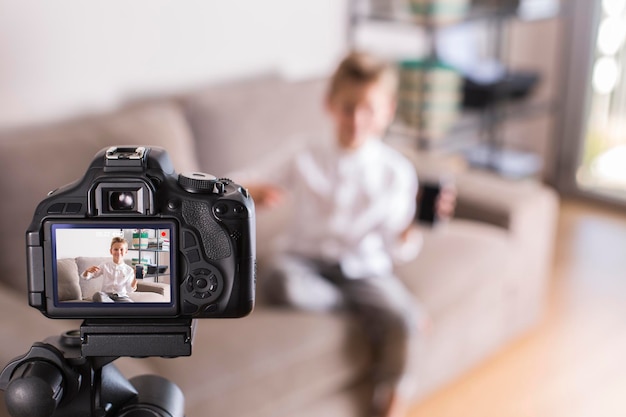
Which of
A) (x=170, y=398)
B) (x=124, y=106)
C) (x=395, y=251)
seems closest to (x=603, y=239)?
(x=395, y=251)

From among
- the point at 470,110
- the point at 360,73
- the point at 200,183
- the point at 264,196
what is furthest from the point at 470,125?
the point at 200,183

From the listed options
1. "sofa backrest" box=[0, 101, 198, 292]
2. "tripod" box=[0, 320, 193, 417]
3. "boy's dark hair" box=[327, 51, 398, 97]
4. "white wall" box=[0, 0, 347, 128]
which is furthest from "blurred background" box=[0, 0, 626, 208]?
"tripod" box=[0, 320, 193, 417]

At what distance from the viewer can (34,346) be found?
2.98ft

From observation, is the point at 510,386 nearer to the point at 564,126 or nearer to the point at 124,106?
the point at 124,106

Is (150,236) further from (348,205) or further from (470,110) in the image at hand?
(470,110)

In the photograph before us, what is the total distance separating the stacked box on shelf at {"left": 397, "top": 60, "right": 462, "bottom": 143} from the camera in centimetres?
298

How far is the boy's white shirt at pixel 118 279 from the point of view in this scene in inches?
33.4

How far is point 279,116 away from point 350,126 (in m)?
0.42

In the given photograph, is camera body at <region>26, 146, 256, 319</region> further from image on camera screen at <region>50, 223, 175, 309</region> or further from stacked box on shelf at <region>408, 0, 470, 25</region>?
stacked box on shelf at <region>408, 0, 470, 25</region>

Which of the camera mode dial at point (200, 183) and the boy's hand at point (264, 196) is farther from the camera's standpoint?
the boy's hand at point (264, 196)

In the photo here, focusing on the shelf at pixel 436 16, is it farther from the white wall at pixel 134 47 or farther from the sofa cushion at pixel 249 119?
the sofa cushion at pixel 249 119

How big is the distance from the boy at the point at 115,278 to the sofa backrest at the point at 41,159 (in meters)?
1.06

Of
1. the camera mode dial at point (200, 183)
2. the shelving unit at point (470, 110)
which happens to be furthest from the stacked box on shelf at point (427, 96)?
the camera mode dial at point (200, 183)

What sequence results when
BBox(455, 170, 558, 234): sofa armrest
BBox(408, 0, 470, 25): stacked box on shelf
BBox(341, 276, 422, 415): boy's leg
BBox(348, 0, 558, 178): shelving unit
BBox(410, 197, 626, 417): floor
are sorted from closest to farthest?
BBox(341, 276, 422, 415): boy's leg → BBox(410, 197, 626, 417): floor → BBox(455, 170, 558, 234): sofa armrest → BBox(408, 0, 470, 25): stacked box on shelf → BBox(348, 0, 558, 178): shelving unit
